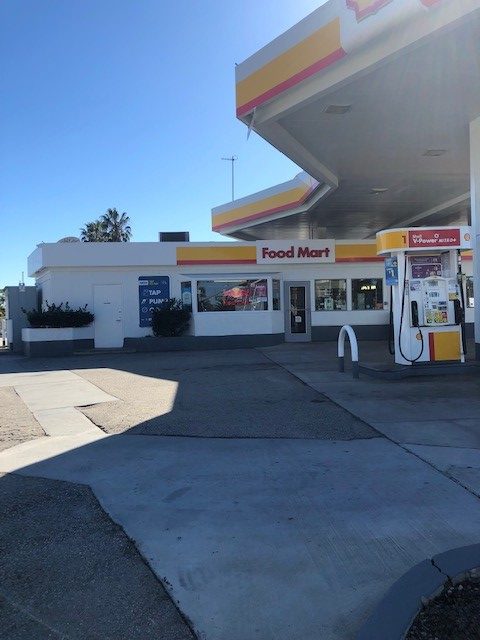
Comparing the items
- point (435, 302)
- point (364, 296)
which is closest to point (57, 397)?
point (435, 302)

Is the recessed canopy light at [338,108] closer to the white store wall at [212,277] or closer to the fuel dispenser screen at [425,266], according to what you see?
the fuel dispenser screen at [425,266]

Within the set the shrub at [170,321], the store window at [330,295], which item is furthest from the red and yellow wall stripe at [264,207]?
the shrub at [170,321]

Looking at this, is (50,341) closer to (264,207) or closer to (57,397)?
(57,397)

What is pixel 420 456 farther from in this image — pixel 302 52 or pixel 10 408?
pixel 302 52

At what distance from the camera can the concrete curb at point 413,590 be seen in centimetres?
282

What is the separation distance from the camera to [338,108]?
442 inches

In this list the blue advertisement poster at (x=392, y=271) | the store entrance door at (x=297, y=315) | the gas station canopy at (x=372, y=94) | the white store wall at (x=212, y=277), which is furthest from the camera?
the store entrance door at (x=297, y=315)

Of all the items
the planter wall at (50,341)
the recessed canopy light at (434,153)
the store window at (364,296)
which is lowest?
the planter wall at (50,341)

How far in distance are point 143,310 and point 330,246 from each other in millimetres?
7083

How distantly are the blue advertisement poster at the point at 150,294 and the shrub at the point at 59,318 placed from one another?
184 cm

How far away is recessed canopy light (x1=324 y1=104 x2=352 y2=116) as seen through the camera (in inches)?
436

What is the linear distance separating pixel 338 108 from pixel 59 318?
39.0 ft

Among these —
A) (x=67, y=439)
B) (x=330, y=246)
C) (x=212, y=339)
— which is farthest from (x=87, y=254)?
(x=67, y=439)

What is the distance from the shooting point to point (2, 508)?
4.77 meters
